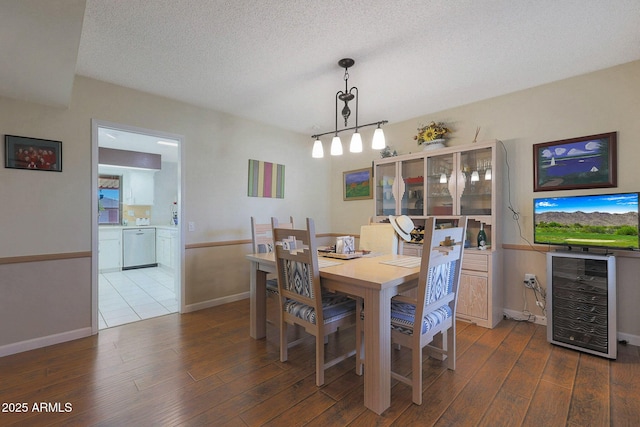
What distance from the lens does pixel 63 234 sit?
2.59 m

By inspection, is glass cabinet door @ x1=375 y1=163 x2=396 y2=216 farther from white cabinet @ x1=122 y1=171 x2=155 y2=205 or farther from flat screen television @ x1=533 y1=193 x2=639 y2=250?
white cabinet @ x1=122 y1=171 x2=155 y2=205

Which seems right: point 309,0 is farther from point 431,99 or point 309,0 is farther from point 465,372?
point 465,372

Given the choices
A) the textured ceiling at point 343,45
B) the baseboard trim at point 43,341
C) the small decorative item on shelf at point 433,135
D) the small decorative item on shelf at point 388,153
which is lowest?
the baseboard trim at point 43,341

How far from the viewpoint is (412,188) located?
366 cm

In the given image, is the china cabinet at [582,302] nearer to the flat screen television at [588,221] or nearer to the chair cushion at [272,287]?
the flat screen television at [588,221]

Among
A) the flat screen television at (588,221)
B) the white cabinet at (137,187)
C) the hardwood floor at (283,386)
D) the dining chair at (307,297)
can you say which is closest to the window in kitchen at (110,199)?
the white cabinet at (137,187)

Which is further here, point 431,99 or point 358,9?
point 431,99

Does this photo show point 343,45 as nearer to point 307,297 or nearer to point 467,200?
point 307,297

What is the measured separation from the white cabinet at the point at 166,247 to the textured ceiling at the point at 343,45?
3053mm

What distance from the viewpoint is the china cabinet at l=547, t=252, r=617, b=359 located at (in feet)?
A: 7.37

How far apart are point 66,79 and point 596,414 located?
13.2 feet

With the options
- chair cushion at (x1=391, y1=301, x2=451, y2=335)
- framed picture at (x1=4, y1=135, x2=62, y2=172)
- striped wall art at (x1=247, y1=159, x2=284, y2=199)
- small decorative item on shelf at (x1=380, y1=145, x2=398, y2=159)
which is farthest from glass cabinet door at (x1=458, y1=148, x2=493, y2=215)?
framed picture at (x1=4, y1=135, x2=62, y2=172)

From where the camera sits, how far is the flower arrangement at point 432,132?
3.48m

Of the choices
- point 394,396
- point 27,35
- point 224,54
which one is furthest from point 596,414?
point 27,35
